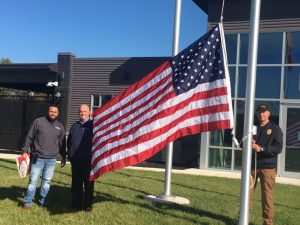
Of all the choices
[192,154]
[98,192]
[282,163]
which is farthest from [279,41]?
[98,192]

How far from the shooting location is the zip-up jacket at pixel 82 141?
838 cm

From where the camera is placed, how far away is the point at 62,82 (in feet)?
78.1

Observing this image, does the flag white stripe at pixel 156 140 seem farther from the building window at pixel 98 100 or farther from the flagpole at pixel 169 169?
the building window at pixel 98 100

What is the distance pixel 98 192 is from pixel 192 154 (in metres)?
10.1

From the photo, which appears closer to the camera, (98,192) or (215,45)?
(215,45)

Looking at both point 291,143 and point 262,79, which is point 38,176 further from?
point 262,79

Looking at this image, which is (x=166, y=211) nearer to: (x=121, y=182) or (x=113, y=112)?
(x=113, y=112)

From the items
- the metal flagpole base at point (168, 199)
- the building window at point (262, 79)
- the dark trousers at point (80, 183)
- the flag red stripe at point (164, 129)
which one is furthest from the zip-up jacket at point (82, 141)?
the building window at point (262, 79)

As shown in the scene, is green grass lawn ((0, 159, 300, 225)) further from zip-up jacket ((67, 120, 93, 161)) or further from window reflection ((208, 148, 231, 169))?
window reflection ((208, 148, 231, 169))

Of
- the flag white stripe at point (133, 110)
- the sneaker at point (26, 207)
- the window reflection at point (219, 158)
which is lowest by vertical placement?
the sneaker at point (26, 207)

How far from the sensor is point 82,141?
8.43 m

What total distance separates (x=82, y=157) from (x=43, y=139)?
2.49 ft

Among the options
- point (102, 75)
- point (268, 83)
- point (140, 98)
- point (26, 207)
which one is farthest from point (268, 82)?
point (26, 207)

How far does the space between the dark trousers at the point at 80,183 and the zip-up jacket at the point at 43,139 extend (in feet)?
1.48
